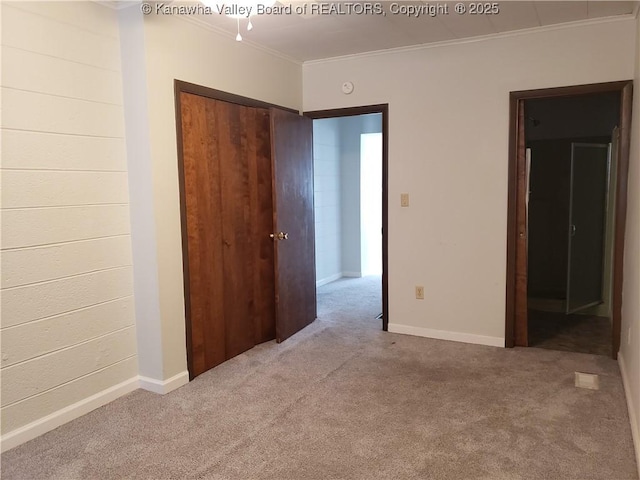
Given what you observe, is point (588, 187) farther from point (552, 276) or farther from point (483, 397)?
point (483, 397)

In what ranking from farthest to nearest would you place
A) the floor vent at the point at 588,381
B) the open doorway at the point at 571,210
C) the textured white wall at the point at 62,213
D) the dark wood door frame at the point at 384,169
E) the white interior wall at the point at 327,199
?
1. the white interior wall at the point at 327,199
2. the open doorway at the point at 571,210
3. the dark wood door frame at the point at 384,169
4. the floor vent at the point at 588,381
5. the textured white wall at the point at 62,213

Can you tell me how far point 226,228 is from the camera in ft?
11.8

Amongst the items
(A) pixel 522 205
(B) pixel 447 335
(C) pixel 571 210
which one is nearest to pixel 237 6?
(A) pixel 522 205

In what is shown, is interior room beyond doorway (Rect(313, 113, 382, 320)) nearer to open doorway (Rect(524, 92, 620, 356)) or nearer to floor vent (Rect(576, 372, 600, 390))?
open doorway (Rect(524, 92, 620, 356))

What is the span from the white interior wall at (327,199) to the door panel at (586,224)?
2914mm

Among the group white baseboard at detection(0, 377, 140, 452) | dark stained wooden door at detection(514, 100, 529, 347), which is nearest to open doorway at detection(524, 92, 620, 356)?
dark stained wooden door at detection(514, 100, 529, 347)

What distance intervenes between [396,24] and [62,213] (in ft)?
8.17

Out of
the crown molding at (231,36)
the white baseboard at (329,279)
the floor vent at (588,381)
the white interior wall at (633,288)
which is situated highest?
the crown molding at (231,36)

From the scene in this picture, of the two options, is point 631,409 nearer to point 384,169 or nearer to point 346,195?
point 384,169

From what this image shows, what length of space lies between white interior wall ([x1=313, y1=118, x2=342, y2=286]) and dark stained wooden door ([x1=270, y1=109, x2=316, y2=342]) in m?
1.81

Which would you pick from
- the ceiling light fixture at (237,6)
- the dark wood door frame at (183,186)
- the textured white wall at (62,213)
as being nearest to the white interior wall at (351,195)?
the dark wood door frame at (183,186)

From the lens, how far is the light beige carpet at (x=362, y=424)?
227 centimetres

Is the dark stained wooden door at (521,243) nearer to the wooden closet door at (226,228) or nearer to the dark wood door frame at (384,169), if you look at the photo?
the dark wood door frame at (384,169)

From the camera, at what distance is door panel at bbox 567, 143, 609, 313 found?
15.8ft
